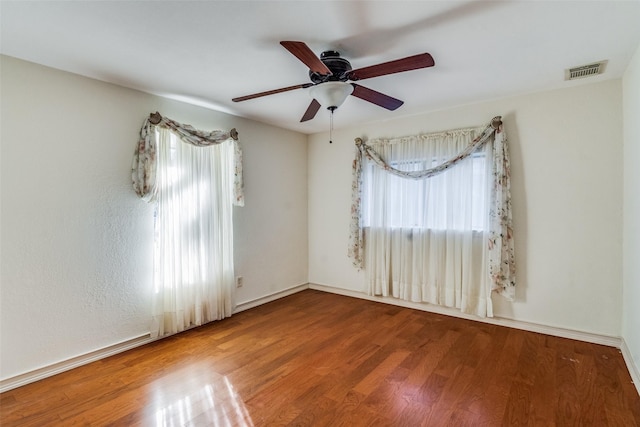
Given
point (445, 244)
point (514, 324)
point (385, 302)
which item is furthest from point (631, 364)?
point (385, 302)

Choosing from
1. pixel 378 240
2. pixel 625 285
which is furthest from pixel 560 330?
pixel 378 240

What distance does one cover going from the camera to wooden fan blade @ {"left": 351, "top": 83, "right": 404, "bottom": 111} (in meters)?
2.31

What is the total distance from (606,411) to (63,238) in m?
3.96

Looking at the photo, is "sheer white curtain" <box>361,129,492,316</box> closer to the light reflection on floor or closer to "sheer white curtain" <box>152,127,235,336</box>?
"sheer white curtain" <box>152,127,235,336</box>

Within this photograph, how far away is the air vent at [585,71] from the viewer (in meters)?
2.40

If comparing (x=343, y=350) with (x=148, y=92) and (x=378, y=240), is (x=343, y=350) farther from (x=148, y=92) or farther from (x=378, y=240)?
(x=148, y=92)

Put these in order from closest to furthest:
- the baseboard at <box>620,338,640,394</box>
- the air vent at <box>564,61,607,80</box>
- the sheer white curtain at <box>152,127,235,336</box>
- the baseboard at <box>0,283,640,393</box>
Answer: the baseboard at <box>620,338,640,394</box>, the baseboard at <box>0,283,640,393</box>, the air vent at <box>564,61,607,80</box>, the sheer white curtain at <box>152,127,235,336</box>

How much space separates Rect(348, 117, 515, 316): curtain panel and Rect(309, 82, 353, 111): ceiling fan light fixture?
1769 mm

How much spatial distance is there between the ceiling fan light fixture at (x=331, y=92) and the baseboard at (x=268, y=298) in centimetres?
268

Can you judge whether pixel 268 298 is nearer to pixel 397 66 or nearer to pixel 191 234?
pixel 191 234

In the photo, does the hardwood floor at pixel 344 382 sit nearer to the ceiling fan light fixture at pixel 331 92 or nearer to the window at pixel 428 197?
the window at pixel 428 197

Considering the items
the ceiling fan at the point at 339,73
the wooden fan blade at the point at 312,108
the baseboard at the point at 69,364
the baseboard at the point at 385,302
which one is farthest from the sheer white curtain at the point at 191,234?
the ceiling fan at the point at 339,73

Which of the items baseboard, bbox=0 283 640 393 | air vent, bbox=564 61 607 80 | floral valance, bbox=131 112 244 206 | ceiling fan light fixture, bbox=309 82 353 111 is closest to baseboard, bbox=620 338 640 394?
baseboard, bbox=0 283 640 393

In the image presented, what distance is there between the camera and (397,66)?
1.88 metres
